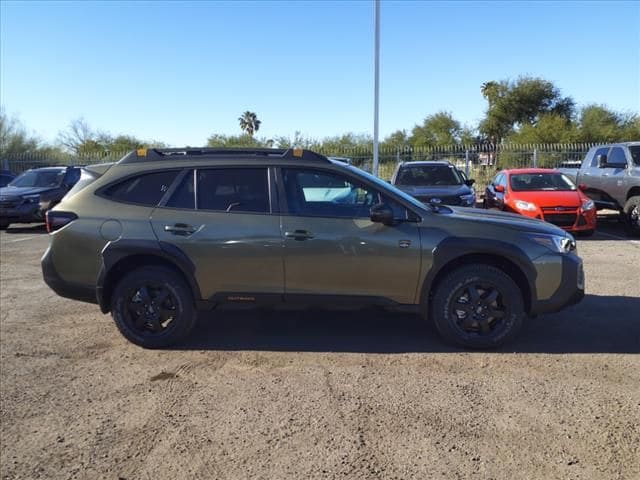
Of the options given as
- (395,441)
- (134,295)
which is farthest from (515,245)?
(134,295)

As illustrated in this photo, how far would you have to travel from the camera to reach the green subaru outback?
471 centimetres

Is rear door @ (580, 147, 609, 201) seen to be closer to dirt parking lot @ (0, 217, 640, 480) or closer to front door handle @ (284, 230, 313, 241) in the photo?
dirt parking lot @ (0, 217, 640, 480)

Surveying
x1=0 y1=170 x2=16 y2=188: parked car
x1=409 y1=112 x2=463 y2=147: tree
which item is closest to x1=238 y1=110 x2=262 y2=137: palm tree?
x1=409 y1=112 x2=463 y2=147: tree

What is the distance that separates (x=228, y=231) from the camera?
4801mm

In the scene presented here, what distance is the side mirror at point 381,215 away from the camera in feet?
15.2

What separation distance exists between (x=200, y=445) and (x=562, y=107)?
46848mm

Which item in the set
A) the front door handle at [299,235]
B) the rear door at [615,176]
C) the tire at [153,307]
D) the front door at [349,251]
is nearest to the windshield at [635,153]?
the rear door at [615,176]

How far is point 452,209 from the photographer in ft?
17.5

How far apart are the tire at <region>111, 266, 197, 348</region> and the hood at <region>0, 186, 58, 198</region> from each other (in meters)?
11.5

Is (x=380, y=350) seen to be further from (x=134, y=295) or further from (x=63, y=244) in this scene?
(x=63, y=244)

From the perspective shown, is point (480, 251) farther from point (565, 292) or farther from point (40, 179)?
point (40, 179)

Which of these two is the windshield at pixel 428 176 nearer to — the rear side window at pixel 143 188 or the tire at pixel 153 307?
the rear side window at pixel 143 188

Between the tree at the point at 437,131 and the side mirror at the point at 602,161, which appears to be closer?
the side mirror at the point at 602,161

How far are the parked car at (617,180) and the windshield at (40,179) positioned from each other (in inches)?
562
